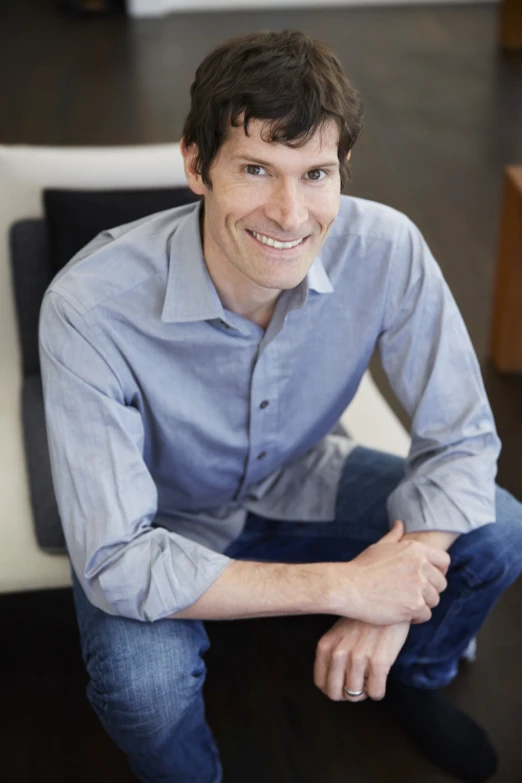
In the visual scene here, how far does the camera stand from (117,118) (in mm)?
4910

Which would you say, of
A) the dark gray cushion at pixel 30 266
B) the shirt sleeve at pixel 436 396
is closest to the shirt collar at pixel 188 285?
the shirt sleeve at pixel 436 396

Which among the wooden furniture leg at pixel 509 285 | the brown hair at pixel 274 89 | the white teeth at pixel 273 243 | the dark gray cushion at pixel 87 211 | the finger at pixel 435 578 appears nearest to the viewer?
the brown hair at pixel 274 89

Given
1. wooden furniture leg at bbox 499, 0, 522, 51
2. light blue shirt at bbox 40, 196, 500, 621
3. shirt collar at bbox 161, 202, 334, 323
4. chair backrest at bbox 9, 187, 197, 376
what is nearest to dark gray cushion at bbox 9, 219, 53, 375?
chair backrest at bbox 9, 187, 197, 376

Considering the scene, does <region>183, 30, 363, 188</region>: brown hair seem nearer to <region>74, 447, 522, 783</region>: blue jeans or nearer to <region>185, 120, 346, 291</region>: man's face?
<region>185, 120, 346, 291</region>: man's face

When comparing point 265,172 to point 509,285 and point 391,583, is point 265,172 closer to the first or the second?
point 391,583

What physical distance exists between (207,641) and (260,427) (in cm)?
35

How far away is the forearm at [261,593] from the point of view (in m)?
1.54

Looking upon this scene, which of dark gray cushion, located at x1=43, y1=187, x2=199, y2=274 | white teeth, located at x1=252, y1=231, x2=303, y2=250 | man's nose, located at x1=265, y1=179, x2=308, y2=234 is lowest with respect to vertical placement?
dark gray cushion, located at x1=43, y1=187, x2=199, y2=274

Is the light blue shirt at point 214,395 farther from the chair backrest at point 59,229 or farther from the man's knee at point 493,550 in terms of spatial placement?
the chair backrest at point 59,229

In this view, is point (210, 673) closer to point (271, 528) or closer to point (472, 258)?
point (271, 528)

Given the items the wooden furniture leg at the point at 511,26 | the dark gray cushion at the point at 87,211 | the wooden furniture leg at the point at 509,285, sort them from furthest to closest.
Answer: the wooden furniture leg at the point at 511,26, the wooden furniture leg at the point at 509,285, the dark gray cushion at the point at 87,211

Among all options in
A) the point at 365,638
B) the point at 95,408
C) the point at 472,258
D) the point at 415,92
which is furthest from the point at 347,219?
the point at 415,92

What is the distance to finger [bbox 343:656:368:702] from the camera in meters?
1.61

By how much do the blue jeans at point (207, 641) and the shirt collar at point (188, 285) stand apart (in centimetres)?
46
